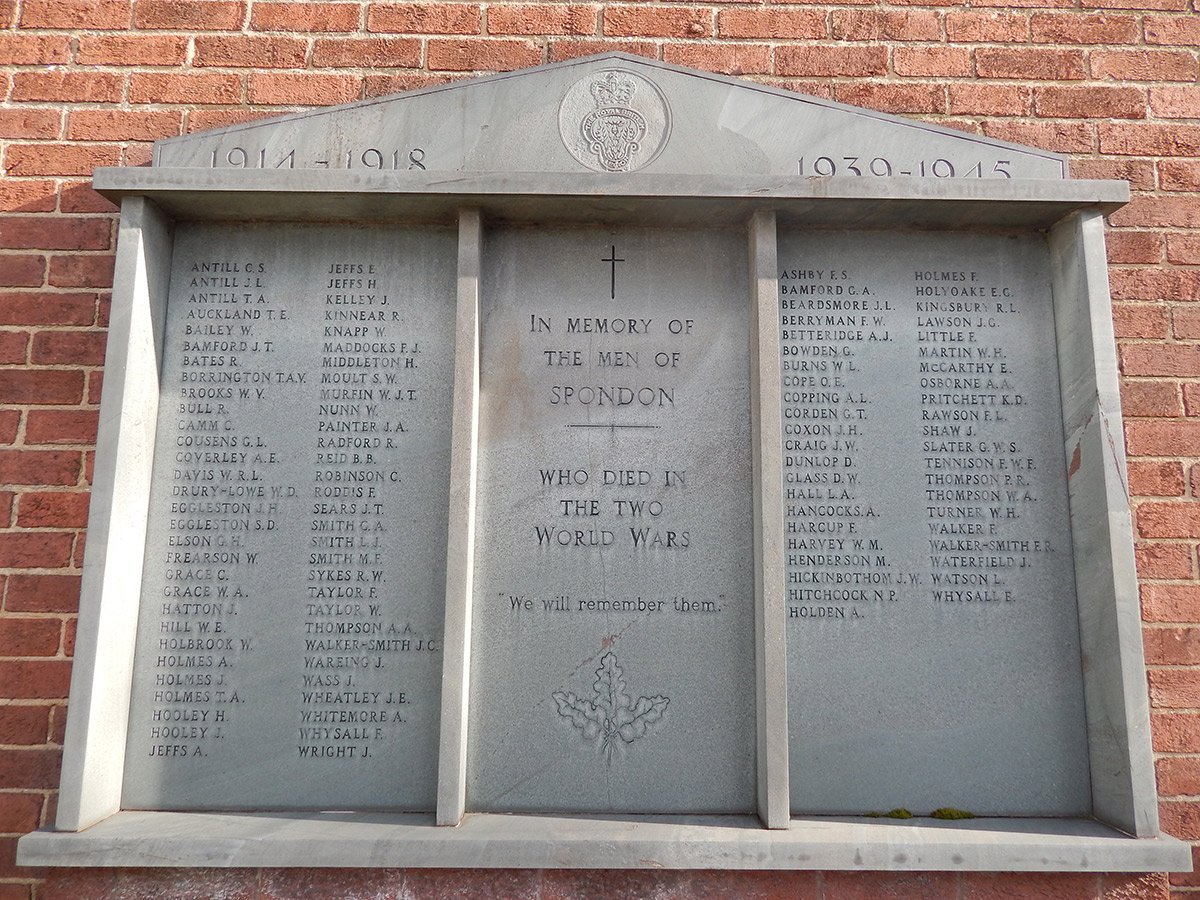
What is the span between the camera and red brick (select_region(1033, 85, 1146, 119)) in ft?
10.7

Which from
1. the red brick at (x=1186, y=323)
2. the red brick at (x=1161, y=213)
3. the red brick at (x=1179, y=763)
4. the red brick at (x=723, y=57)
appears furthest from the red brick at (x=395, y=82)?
the red brick at (x=1179, y=763)

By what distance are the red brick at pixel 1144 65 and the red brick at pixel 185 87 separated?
127 inches

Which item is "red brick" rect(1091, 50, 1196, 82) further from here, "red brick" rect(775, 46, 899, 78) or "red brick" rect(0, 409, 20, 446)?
"red brick" rect(0, 409, 20, 446)

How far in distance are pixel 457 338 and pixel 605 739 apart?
4.51ft

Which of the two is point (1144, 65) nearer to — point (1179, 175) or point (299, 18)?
point (1179, 175)

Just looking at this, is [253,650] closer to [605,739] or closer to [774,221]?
[605,739]

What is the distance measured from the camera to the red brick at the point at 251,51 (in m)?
3.27

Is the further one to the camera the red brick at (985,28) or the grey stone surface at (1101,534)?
the red brick at (985,28)

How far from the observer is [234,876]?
2.58 meters

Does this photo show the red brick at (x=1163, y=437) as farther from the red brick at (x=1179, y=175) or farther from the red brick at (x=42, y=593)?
the red brick at (x=42, y=593)

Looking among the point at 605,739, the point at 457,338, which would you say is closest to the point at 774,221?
the point at 457,338

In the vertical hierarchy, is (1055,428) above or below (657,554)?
above

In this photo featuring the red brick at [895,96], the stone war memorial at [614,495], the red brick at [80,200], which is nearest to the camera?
the stone war memorial at [614,495]

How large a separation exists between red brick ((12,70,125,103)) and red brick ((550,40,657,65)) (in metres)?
1.61
